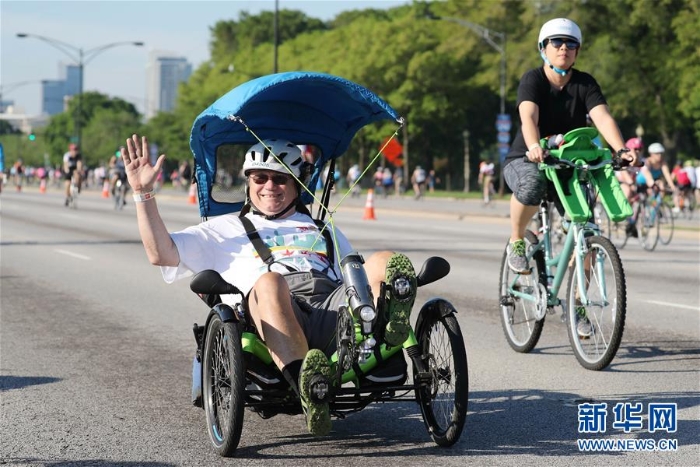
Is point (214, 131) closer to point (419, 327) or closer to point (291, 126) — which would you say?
point (291, 126)

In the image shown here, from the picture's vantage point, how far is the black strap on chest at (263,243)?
20.0 feet

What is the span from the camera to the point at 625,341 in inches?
347

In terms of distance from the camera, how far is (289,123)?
714 centimetres

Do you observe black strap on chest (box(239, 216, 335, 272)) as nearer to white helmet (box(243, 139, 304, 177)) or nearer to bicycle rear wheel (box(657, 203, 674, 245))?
white helmet (box(243, 139, 304, 177))

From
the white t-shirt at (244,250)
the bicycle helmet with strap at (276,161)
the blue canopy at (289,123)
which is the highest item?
the blue canopy at (289,123)

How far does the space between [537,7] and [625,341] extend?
5085 cm

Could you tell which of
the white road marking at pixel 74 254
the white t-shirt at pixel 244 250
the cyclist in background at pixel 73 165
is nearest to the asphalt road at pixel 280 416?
the white t-shirt at pixel 244 250

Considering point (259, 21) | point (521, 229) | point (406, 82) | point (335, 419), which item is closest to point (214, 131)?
point (335, 419)

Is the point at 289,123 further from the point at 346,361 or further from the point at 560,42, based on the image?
the point at 346,361

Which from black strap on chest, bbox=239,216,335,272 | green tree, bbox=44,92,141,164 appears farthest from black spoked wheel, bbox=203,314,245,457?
green tree, bbox=44,92,141,164

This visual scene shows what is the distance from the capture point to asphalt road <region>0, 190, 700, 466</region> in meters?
5.46

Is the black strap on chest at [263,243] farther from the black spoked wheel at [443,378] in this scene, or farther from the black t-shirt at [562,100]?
the black t-shirt at [562,100]

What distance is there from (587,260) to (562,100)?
1.11 m

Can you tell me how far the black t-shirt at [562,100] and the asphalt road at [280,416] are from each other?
152 centimetres
